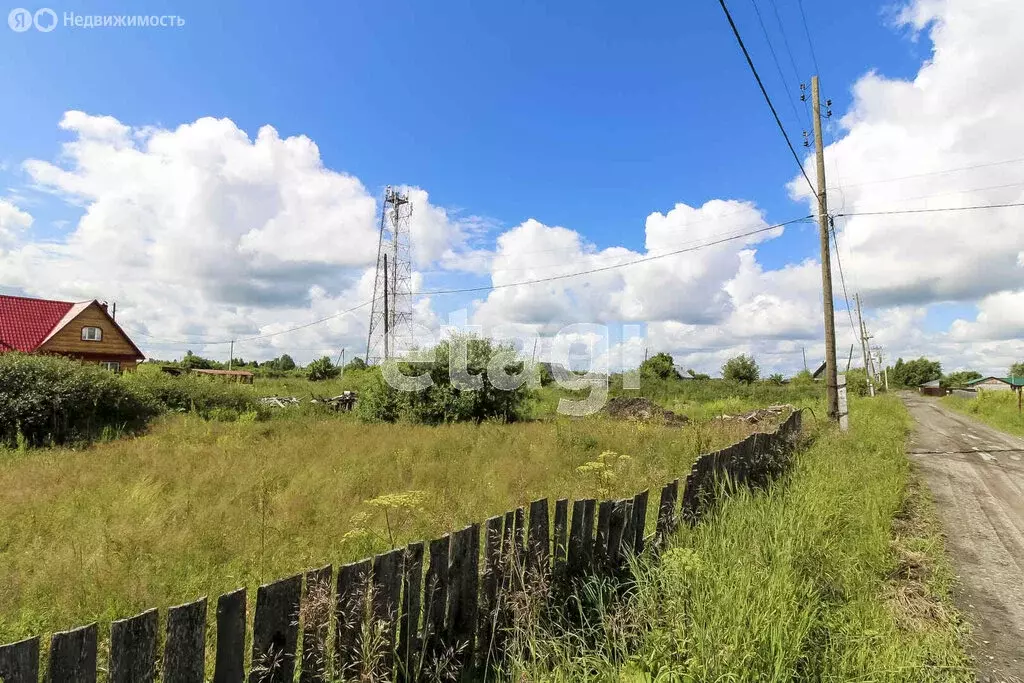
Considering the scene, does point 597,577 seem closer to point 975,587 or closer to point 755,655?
point 755,655

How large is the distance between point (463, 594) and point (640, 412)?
17.9m

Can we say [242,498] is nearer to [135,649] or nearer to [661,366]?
[135,649]

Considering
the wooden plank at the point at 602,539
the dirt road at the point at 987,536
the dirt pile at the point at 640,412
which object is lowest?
the dirt road at the point at 987,536

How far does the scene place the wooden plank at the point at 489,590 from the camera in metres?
2.92

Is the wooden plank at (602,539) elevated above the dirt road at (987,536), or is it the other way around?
the wooden plank at (602,539)

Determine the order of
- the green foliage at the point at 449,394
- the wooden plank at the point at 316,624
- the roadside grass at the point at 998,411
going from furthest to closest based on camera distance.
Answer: the roadside grass at the point at 998,411
the green foliage at the point at 449,394
the wooden plank at the point at 316,624

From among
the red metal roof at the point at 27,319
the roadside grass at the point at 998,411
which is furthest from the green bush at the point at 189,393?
the roadside grass at the point at 998,411

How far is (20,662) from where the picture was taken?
5.49 ft

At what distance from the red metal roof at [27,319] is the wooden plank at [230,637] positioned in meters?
31.0

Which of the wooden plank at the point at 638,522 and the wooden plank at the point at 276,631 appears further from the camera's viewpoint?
the wooden plank at the point at 638,522

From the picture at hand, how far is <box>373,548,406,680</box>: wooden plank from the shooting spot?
7.97 ft

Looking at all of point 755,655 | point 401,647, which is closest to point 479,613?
point 401,647

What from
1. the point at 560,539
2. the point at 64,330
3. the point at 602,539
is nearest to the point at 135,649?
the point at 560,539

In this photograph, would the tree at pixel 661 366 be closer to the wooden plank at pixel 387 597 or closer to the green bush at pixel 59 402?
the green bush at pixel 59 402
